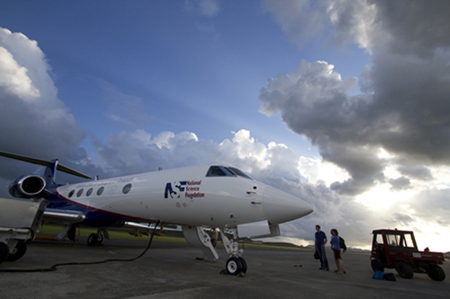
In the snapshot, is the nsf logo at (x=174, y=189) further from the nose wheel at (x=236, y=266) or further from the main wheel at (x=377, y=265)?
the main wheel at (x=377, y=265)

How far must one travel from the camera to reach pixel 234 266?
646cm

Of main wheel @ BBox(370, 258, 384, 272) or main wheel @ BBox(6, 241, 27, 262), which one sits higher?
main wheel @ BBox(370, 258, 384, 272)

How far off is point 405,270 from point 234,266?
19.9 feet

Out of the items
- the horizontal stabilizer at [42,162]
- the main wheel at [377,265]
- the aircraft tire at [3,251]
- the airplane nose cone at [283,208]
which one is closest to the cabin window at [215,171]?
the airplane nose cone at [283,208]

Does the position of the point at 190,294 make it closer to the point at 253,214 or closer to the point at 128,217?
the point at 253,214

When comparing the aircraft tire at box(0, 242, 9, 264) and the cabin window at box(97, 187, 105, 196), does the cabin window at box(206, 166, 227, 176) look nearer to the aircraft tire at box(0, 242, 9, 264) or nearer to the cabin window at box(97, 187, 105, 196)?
the aircraft tire at box(0, 242, 9, 264)

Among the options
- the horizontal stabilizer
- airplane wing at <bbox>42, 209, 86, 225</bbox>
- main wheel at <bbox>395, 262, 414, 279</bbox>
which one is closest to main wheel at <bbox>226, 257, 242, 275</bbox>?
main wheel at <bbox>395, 262, 414, 279</bbox>

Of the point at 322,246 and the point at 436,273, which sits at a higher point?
the point at 322,246

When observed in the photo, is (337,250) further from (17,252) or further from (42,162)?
(42,162)

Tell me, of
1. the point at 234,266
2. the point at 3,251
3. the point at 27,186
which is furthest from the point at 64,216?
the point at 234,266

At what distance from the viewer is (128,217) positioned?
31.7 ft

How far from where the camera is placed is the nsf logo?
7.62 m

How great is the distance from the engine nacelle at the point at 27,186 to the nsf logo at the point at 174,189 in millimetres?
8036

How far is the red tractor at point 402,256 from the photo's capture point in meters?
8.48
